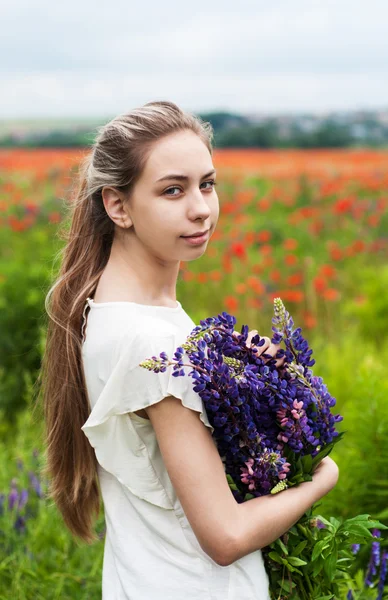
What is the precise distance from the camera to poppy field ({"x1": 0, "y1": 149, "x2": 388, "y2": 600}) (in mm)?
2615

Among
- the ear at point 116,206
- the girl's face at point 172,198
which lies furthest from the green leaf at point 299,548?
the ear at point 116,206

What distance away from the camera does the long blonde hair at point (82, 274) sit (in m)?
1.54

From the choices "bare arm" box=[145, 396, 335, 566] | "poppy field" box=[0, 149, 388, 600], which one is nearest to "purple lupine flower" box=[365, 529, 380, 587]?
"poppy field" box=[0, 149, 388, 600]

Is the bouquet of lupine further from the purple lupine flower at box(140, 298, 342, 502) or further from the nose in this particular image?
the nose

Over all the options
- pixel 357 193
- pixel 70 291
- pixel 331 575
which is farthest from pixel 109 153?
pixel 357 193

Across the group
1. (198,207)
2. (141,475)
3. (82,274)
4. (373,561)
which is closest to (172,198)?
(198,207)

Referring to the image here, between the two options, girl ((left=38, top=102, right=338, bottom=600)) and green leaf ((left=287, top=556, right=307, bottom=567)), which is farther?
green leaf ((left=287, top=556, right=307, bottom=567))

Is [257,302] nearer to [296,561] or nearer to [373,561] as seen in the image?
[373,561]

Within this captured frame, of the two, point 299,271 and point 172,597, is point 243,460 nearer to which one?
point 172,597

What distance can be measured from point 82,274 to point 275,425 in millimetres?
555

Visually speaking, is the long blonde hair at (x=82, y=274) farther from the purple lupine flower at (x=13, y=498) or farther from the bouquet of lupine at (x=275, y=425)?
the purple lupine flower at (x=13, y=498)

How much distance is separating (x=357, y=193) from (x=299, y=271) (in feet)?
11.1

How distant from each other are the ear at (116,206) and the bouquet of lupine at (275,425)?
307mm

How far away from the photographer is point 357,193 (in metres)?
9.09
